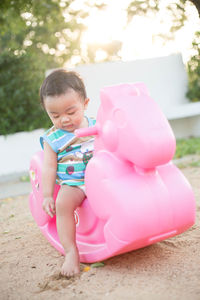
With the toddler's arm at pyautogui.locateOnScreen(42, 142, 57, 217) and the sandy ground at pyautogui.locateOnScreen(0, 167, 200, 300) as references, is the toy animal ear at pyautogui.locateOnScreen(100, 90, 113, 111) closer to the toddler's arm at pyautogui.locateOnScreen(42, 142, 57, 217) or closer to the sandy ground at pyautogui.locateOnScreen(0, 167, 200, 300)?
the toddler's arm at pyautogui.locateOnScreen(42, 142, 57, 217)

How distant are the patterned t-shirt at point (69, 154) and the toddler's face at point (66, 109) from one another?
65 millimetres

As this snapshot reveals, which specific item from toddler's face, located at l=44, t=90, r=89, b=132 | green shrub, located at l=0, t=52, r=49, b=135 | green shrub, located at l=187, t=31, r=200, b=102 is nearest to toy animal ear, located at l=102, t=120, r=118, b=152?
toddler's face, located at l=44, t=90, r=89, b=132

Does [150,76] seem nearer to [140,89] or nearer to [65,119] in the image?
[65,119]

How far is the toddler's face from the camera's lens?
7.06ft

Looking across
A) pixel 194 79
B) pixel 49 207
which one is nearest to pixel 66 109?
pixel 49 207

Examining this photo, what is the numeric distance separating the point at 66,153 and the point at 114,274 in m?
0.81

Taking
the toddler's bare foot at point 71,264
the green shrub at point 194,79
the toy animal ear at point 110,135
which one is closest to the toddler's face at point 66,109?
the toy animal ear at point 110,135

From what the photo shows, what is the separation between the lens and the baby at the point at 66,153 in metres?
2.14

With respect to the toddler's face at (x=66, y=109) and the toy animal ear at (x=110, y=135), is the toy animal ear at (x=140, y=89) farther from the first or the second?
the toddler's face at (x=66, y=109)

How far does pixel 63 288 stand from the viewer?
6.18ft

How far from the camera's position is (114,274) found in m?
1.96

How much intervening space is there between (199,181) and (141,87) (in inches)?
102

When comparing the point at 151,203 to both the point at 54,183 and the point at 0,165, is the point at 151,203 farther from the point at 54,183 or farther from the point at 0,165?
the point at 0,165

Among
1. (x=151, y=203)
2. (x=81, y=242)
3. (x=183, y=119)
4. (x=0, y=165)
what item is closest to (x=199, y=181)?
(x=81, y=242)
